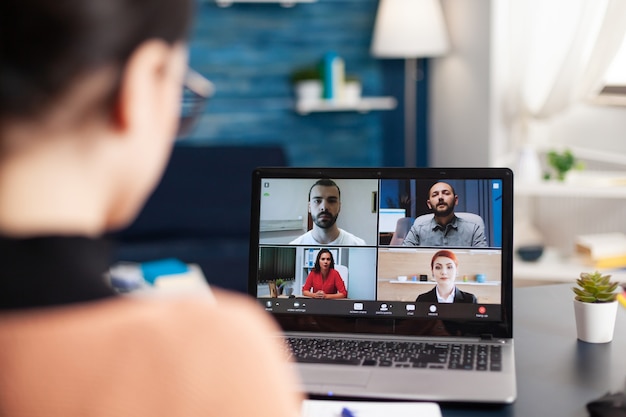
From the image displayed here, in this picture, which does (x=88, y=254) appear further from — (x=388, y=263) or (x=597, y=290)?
(x=597, y=290)

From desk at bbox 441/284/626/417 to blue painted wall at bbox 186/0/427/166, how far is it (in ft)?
10.0

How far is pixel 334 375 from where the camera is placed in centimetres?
130

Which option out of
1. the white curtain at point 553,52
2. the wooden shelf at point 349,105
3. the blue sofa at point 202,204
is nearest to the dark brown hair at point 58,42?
the white curtain at point 553,52

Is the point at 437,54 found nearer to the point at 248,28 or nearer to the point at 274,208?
the point at 248,28

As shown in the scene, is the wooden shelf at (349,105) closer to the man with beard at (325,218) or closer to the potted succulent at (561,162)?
the potted succulent at (561,162)

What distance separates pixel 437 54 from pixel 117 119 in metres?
4.03

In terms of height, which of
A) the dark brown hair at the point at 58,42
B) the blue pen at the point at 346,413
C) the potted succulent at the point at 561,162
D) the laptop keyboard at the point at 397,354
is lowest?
the blue pen at the point at 346,413

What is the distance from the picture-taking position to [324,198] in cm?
154

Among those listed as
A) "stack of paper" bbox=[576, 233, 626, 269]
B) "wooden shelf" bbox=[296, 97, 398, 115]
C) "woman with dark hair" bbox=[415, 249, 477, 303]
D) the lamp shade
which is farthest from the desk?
"wooden shelf" bbox=[296, 97, 398, 115]

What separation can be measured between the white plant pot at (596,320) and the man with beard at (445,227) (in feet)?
0.65

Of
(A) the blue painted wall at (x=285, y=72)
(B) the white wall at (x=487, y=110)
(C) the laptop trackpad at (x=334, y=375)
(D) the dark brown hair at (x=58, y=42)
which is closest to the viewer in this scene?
(D) the dark brown hair at (x=58, y=42)

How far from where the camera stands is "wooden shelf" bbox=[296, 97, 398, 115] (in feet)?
14.7

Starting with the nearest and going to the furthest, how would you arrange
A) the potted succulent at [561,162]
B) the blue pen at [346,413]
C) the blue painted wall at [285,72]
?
the blue pen at [346,413] < the potted succulent at [561,162] < the blue painted wall at [285,72]

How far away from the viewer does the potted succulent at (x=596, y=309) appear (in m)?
1.47
